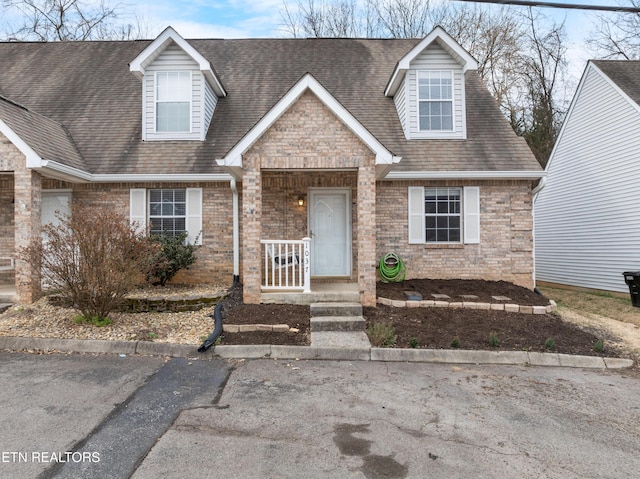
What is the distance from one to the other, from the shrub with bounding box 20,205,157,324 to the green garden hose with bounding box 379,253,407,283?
17.6 feet

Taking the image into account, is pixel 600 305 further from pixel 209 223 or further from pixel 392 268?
pixel 209 223

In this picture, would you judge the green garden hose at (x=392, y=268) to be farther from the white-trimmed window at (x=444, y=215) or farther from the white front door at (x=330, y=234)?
the white front door at (x=330, y=234)

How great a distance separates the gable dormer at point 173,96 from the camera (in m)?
10.2

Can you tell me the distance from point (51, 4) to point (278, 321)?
66.8 feet

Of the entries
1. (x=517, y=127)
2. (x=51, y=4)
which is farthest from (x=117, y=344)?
(x=517, y=127)

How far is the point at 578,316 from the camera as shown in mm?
8734

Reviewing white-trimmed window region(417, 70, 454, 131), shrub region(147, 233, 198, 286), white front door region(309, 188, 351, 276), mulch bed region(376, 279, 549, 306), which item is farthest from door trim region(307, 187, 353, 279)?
shrub region(147, 233, 198, 286)

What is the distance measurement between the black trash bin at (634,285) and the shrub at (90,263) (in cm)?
1173

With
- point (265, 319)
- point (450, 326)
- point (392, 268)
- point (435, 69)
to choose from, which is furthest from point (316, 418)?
point (435, 69)

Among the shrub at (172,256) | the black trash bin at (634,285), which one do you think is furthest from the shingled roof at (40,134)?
the black trash bin at (634,285)

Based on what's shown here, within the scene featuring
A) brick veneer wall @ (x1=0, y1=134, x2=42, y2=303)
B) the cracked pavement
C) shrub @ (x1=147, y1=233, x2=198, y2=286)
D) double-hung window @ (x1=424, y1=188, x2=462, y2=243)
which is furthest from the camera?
double-hung window @ (x1=424, y1=188, x2=462, y2=243)

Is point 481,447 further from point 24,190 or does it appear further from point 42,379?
point 24,190

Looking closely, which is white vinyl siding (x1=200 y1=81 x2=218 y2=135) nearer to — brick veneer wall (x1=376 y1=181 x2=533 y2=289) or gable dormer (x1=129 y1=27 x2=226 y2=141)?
gable dormer (x1=129 y1=27 x2=226 y2=141)

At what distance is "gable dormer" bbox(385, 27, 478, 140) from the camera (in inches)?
404
